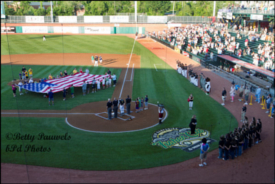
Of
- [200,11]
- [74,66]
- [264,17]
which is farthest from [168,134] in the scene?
[200,11]

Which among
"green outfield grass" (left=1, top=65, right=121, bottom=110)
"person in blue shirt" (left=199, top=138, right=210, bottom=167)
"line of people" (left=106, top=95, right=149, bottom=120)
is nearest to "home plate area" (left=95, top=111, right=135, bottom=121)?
"line of people" (left=106, top=95, right=149, bottom=120)

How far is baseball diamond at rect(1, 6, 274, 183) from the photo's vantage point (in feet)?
40.2

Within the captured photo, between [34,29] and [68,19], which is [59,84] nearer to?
[34,29]

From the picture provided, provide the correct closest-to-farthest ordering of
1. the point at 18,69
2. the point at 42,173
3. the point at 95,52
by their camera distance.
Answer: the point at 42,173
the point at 18,69
the point at 95,52

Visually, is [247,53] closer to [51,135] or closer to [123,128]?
[123,128]

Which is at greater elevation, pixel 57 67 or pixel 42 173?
pixel 57 67

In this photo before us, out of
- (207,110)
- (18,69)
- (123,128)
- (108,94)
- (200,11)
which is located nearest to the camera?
(123,128)

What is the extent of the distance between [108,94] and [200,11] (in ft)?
227

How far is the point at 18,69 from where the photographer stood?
33.4 metres

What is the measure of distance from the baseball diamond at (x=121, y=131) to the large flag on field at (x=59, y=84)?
0.08 m

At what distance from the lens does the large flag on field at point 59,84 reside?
2347 cm

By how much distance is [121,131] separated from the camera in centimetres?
1670

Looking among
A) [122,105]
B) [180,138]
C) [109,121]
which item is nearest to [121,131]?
[109,121]

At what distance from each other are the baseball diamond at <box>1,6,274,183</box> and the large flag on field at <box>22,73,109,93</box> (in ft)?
0.28
